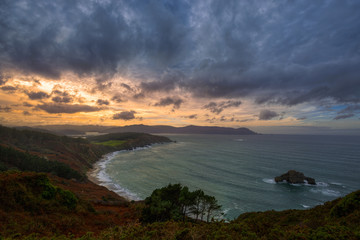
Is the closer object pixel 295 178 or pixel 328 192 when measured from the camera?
pixel 328 192

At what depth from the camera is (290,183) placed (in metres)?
54.6

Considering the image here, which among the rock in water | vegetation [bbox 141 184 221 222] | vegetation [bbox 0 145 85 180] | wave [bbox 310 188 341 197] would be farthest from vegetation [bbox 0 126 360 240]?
the rock in water

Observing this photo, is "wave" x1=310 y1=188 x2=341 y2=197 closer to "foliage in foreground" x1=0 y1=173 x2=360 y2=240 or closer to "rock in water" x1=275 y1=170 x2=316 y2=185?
"rock in water" x1=275 y1=170 x2=316 y2=185

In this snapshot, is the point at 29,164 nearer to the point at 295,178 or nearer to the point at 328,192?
the point at 295,178

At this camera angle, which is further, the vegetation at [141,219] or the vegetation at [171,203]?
the vegetation at [171,203]

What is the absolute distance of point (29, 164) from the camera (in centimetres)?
4550

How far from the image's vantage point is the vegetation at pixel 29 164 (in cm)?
4409

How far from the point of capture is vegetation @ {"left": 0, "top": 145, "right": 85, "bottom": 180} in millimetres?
44094

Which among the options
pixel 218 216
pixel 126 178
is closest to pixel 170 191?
pixel 218 216

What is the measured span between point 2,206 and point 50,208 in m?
3.97

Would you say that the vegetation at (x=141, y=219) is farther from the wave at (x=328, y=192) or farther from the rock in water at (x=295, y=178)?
the rock in water at (x=295, y=178)

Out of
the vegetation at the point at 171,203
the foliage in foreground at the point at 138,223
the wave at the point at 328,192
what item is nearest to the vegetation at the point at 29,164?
the foliage in foreground at the point at 138,223

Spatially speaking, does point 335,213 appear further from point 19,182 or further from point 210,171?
point 210,171

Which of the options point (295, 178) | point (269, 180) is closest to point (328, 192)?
point (295, 178)
